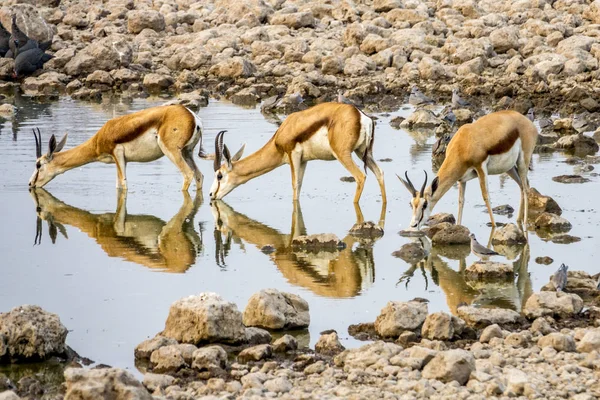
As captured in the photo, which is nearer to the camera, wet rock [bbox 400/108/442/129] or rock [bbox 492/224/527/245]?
rock [bbox 492/224/527/245]

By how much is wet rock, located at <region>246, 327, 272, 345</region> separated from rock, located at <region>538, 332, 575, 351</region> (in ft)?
6.70

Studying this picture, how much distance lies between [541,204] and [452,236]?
2142mm

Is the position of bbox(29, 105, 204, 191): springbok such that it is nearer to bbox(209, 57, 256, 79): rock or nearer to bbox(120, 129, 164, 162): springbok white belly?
bbox(120, 129, 164, 162): springbok white belly


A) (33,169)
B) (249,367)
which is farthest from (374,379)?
(33,169)

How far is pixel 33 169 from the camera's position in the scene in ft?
58.6

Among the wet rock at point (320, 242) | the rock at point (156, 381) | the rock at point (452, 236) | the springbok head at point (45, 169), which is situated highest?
the springbok head at point (45, 169)

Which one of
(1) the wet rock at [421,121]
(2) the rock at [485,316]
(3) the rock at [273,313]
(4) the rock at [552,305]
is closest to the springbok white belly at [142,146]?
(3) the rock at [273,313]

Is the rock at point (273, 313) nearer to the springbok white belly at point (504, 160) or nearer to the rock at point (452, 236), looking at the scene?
the rock at point (452, 236)

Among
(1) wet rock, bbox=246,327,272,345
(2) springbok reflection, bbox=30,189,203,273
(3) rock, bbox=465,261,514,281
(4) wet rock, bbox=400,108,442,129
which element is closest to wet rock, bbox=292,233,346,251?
(2) springbok reflection, bbox=30,189,203,273

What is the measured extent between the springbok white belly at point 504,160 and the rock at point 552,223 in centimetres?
70

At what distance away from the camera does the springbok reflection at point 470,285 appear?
1028 cm

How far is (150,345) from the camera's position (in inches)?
339

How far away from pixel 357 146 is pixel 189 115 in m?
2.50

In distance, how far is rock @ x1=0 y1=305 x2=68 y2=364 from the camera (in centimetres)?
844
